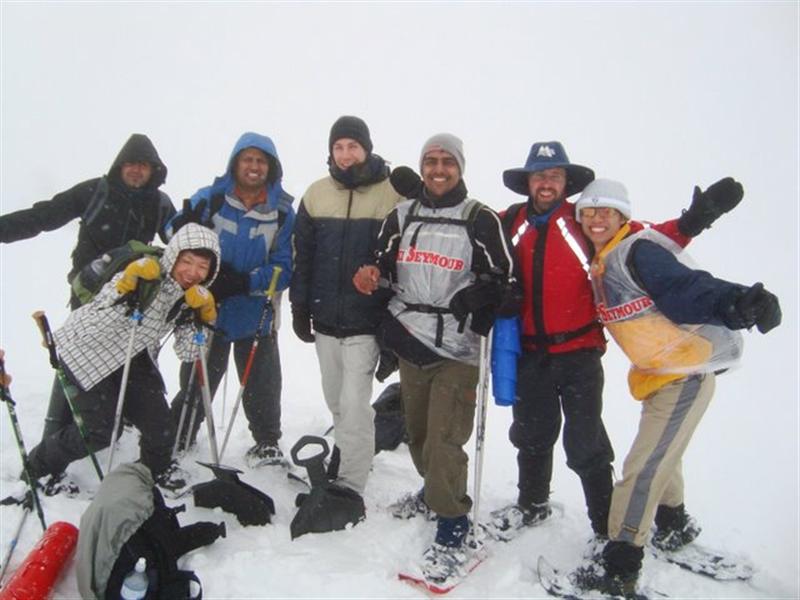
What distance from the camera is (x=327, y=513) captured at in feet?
14.0

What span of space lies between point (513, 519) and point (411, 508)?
799 mm

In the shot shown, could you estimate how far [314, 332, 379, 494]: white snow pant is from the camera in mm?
4488

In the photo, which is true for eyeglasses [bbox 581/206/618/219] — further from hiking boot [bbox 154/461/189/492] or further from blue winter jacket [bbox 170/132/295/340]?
hiking boot [bbox 154/461/189/492]

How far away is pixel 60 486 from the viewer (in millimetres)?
4266

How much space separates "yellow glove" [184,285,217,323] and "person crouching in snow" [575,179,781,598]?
9.14 ft

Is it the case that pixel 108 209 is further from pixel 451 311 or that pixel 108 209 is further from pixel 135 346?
pixel 451 311

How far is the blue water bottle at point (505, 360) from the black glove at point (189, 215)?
2574mm

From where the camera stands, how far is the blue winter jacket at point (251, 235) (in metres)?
4.88

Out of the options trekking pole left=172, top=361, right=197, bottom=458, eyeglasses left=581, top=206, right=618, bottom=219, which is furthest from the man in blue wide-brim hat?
trekking pole left=172, top=361, right=197, bottom=458

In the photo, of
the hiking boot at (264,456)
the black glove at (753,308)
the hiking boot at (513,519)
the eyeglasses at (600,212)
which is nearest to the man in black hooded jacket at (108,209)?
the hiking boot at (264,456)

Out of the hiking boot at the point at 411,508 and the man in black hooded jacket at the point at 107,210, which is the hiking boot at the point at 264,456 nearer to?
the hiking boot at the point at 411,508

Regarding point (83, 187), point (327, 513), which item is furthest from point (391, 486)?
point (83, 187)

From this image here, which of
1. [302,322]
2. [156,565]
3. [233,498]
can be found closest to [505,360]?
[302,322]

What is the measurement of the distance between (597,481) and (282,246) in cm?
315
